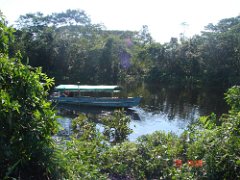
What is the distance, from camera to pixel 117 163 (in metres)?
7.46

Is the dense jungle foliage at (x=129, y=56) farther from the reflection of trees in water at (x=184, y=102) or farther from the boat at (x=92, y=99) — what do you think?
the boat at (x=92, y=99)

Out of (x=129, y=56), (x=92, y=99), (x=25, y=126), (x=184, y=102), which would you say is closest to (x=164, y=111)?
(x=184, y=102)

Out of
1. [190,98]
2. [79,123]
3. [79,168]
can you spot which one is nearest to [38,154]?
[79,168]

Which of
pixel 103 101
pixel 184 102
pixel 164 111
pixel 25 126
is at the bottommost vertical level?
pixel 164 111

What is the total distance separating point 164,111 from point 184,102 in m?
4.85

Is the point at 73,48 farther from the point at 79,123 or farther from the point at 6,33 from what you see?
the point at 6,33

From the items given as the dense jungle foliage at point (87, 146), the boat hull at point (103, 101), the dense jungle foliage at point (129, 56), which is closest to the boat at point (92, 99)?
the boat hull at point (103, 101)

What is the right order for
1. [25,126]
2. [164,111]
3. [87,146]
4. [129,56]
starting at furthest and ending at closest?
[129,56]
[164,111]
[87,146]
[25,126]

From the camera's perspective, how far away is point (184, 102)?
29781 mm

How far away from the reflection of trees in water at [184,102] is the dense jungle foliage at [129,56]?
22.4 ft

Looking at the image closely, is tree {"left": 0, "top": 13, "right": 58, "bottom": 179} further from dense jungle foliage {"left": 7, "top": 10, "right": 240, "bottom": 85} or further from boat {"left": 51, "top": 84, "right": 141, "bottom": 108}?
dense jungle foliage {"left": 7, "top": 10, "right": 240, "bottom": 85}

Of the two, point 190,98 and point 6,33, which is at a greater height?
point 6,33

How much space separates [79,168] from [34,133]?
1.09m

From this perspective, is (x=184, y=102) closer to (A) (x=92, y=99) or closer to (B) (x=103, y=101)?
(B) (x=103, y=101)
